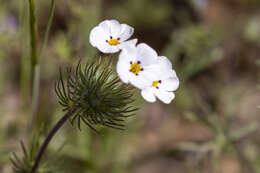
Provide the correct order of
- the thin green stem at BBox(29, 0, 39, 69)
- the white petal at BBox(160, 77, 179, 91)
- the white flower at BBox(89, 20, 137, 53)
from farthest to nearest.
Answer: the thin green stem at BBox(29, 0, 39, 69) → the white petal at BBox(160, 77, 179, 91) → the white flower at BBox(89, 20, 137, 53)

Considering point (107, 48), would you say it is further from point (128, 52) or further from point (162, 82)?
point (162, 82)

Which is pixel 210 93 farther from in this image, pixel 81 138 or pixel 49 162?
pixel 49 162

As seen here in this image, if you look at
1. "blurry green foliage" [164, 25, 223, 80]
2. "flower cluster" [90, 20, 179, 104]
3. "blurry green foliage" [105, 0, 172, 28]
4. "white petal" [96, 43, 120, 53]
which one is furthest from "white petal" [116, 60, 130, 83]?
"blurry green foliage" [105, 0, 172, 28]

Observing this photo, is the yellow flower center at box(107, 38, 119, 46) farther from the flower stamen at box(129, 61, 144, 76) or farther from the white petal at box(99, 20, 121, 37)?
the flower stamen at box(129, 61, 144, 76)

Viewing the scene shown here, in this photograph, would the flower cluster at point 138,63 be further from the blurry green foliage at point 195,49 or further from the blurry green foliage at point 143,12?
the blurry green foliage at point 143,12

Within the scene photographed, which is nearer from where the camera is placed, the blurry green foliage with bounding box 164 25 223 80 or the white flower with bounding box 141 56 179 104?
the white flower with bounding box 141 56 179 104

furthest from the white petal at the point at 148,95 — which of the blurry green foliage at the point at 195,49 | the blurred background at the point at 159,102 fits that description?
the blurry green foliage at the point at 195,49

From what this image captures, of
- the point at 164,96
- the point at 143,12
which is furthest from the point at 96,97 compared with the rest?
the point at 143,12
